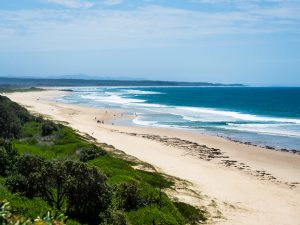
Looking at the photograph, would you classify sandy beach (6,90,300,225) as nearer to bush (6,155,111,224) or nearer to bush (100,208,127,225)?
bush (100,208,127,225)

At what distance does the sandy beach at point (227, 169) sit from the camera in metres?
21.2

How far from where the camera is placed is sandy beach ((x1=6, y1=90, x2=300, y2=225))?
2117 cm

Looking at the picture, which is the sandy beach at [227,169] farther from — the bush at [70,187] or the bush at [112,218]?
the bush at [70,187]

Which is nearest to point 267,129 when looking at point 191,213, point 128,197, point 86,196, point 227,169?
point 227,169

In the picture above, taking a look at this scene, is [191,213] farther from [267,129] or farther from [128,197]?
[267,129]

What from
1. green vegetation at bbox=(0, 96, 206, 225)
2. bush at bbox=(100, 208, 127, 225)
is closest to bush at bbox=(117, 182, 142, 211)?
green vegetation at bbox=(0, 96, 206, 225)

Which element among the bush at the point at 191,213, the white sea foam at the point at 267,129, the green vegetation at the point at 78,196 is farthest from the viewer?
the white sea foam at the point at 267,129

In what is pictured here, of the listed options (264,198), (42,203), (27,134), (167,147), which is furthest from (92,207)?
(167,147)

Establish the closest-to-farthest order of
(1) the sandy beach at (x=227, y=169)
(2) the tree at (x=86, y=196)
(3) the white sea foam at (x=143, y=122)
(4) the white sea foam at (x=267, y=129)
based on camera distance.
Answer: (2) the tree at (x=86, y=196) → (1) the sandy beach at (x=227, y=169) → (4) the white sea foam at (x=267, y=129) → (3) the white sea foam at (x=143, y=122)

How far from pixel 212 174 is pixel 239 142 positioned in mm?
17050

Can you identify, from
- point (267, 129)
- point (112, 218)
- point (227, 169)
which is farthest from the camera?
point (267, 129)

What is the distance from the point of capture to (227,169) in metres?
32.2

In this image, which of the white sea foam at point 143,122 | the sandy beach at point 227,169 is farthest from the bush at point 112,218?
the white sea foam at point 143,122

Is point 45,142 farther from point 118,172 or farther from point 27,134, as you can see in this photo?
point 118,172
